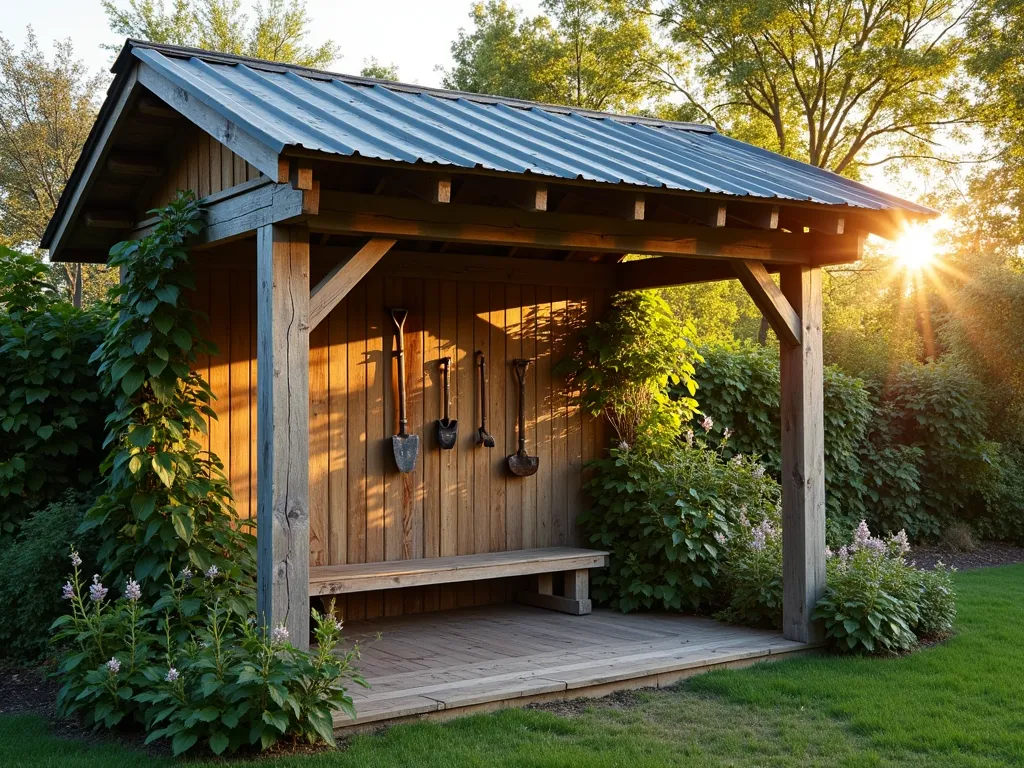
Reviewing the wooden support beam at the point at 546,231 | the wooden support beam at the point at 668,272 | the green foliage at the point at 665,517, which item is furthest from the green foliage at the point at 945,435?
the wooden support beam at the point at 546,231

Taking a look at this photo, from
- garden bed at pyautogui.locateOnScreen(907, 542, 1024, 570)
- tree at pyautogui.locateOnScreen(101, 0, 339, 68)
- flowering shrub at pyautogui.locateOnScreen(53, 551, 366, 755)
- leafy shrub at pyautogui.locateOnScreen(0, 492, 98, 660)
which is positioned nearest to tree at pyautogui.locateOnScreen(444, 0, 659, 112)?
tree at pyautogui.locateOnScreen(101, 0, 339, 68)

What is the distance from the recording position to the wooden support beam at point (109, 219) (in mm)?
6688

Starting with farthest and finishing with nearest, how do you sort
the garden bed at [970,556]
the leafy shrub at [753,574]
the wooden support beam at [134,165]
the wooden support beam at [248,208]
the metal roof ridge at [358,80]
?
the garden bed at [970,556] → the leafy shrub at [753,574] → the wooden support beam at [134,165] → the metal roof ridge at [358,80] → the wooden support beam at [248,208]

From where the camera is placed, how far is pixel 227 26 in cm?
2862

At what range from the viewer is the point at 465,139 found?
16.8ft

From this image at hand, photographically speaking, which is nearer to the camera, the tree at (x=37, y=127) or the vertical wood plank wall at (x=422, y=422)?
the vertical wood plank wall at (x=422, y=422)

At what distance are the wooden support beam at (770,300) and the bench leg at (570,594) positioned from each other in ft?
7.27

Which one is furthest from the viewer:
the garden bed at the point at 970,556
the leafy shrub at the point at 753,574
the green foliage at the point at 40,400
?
the garden bed at the point at 970,556

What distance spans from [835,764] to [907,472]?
6.89 m

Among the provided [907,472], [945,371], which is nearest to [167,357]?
[907,472]

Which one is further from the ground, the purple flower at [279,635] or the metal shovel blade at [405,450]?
the metal shovel blade at [405,450]

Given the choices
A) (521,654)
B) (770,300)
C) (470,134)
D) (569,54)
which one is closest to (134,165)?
(470,134)

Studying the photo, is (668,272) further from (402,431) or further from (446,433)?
(402,431)

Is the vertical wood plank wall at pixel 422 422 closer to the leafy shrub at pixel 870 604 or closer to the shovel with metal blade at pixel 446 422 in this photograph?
the shovel with metal blade at pixel 446 422
